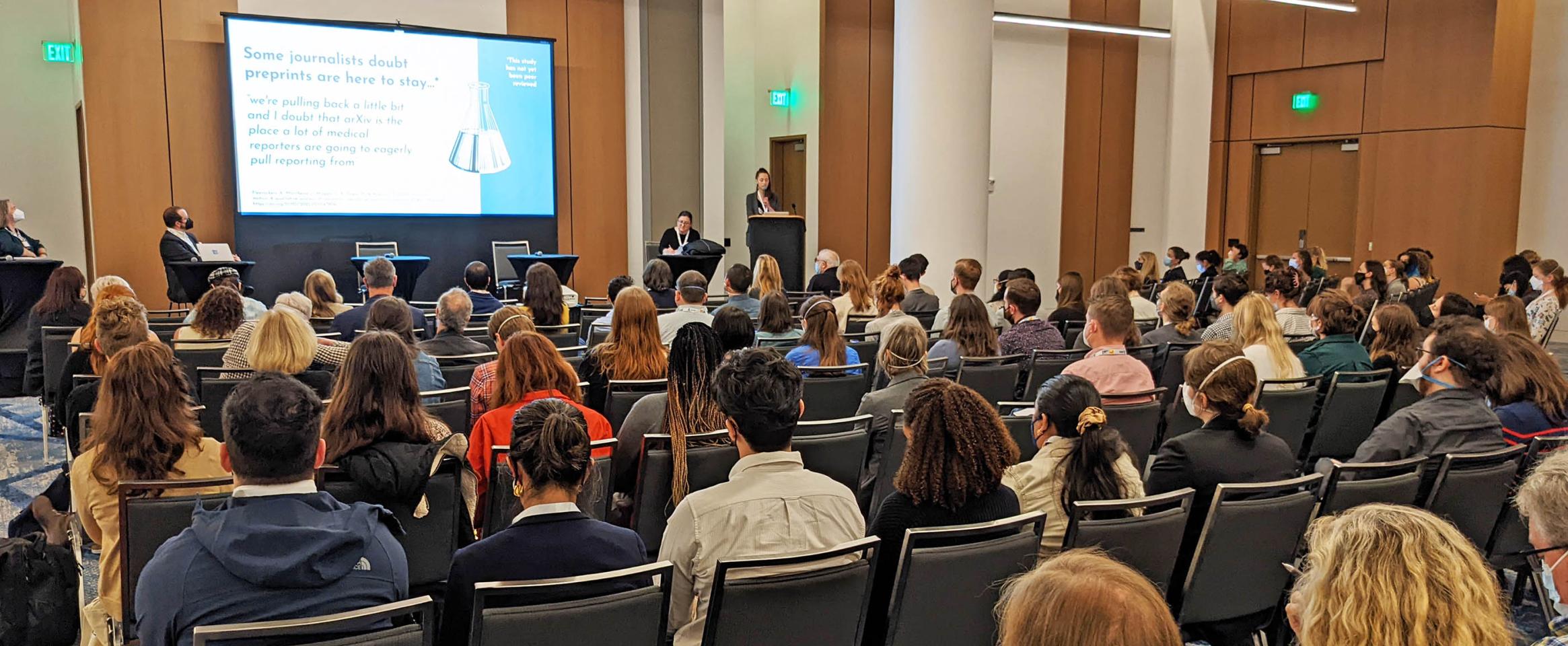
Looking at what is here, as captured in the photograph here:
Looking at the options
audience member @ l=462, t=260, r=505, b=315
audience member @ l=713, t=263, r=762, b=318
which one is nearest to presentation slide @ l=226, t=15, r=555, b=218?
audience member @ l=462, t=260, r=505, b=315

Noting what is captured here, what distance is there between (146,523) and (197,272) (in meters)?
6.74

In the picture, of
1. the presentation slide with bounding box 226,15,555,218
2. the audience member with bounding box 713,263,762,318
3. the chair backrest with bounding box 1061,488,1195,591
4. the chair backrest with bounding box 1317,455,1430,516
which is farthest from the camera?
the presentation slide with bounding box 226,15,555,218

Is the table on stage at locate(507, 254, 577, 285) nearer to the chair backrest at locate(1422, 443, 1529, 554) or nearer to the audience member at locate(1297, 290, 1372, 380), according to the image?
the audience member at locate(1297, 290, 1372, 380)

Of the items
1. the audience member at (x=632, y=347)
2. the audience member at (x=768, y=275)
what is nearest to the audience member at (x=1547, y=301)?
the audience member at (x=768, y=275)

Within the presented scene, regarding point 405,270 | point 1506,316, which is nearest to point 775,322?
point 1506,316

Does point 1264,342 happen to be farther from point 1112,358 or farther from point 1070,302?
point 1070,302

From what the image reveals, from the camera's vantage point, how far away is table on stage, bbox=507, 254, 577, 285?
10.5m

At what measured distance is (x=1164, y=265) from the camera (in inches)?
653

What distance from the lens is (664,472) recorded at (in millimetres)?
3373

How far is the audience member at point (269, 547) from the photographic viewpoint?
6.59 ft

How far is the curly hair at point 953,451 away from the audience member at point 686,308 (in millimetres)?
3256

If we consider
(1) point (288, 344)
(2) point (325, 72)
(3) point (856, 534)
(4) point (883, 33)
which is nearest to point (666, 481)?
(3) point (856, 534)

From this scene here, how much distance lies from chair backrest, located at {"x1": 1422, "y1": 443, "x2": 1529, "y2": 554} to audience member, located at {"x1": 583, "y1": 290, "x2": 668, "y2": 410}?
2.83 meters

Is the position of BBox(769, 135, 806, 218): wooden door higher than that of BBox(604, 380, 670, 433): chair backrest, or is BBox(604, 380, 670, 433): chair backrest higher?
BBox(769, 135, 806, 218): wooden door
